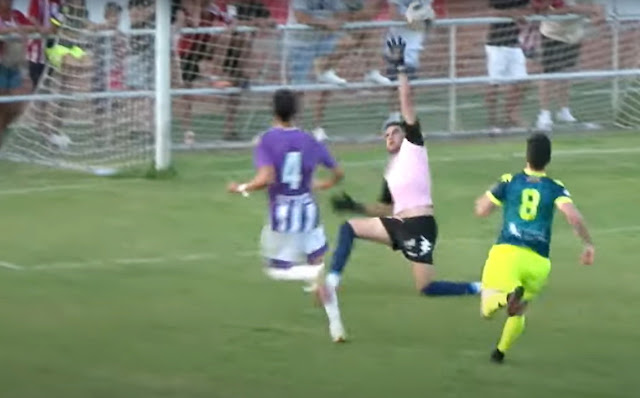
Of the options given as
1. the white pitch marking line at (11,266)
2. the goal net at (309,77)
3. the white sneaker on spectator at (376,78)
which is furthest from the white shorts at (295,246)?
the white sneaker on spectator at (376,78)

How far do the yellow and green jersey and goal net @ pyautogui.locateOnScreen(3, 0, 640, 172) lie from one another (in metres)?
8.22

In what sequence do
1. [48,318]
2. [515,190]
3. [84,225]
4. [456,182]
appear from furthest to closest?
[456,182], [84,225], [48,318], [515,190]

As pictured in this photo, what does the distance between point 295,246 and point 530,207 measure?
145 cm

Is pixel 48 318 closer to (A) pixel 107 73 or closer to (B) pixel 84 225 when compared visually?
(B) pixel 84 225

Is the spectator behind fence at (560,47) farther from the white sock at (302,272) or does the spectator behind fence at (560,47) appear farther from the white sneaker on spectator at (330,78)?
the white sock at (302,272)

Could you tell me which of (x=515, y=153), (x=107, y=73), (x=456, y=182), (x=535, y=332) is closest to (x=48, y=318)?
(x=535, y=332)

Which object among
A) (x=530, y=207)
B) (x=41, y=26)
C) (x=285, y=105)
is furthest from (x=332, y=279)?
(x=41, y=26)

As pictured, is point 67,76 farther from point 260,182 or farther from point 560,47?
point 260,182

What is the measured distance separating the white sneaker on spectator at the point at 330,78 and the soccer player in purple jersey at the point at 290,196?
28.3ft

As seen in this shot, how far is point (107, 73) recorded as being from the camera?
712 inches

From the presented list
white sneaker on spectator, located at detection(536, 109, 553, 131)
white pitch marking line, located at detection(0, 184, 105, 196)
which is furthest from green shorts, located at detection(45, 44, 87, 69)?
white sneaker on spectator, located at detection(536, 109, 553, 131)

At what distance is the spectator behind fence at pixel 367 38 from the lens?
1900 cm

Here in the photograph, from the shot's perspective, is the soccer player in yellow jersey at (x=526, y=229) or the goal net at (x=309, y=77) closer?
the soccer player in yellow jersey at (x=526, y=229)

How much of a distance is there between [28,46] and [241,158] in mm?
2716
